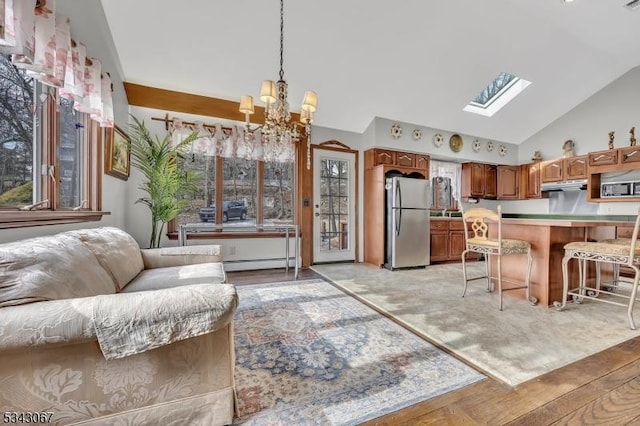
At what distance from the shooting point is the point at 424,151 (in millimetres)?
5156

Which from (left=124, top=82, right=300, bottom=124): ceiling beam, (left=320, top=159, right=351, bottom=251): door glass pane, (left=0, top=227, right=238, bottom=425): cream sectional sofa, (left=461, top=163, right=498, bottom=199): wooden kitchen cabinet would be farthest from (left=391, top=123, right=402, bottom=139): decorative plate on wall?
(left=0, top=227, right=238, bottom=425): cream sectional sofa

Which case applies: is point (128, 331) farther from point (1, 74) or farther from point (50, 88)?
point (50, 88)

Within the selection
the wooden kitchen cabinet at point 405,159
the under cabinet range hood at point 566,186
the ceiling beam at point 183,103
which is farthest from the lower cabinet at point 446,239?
the ceiling beam at point 183,103

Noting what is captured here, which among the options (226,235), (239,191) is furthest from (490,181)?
(226,235)

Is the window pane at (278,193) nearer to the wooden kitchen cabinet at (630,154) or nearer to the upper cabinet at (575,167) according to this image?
the upper cabinet at (575,167)

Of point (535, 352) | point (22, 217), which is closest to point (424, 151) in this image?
point (535, 352)

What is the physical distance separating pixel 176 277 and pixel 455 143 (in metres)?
5.53

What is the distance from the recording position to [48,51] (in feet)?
4.69

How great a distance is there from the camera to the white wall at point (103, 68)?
5.80 ft

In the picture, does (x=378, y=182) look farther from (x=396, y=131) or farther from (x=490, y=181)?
(x=490, y=181)

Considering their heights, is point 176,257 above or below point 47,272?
below

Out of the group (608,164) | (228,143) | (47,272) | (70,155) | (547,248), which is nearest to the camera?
(47,272)

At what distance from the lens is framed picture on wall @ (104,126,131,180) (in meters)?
2.74

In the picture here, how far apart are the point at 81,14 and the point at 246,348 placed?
10.2 ft
